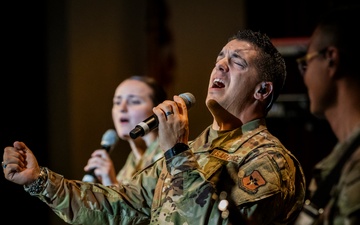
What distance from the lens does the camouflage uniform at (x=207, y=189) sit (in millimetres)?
2102

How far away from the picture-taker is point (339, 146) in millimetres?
1731

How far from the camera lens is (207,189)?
6.86 ft

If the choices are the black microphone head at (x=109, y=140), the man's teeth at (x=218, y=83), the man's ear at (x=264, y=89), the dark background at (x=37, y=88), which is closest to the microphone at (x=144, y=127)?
the man's teeth at (x=218, y=83)

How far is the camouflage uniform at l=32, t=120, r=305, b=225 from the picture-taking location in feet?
6.89

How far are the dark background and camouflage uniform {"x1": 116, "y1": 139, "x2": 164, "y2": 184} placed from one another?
3.76 feet

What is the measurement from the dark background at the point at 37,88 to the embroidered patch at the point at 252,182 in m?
2.24

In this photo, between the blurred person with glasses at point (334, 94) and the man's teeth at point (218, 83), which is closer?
the blurred person with glasses at point (334, 94)

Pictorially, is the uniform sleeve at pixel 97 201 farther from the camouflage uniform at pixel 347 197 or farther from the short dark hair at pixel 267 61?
the camouflage uniform at pixel 347 197

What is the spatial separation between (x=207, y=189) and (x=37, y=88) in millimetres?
3316

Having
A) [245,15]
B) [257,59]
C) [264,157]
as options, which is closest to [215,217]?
[264,157]

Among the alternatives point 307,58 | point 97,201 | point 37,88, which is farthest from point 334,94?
point 37,88

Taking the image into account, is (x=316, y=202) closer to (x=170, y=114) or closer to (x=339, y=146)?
(x=339, y=146)

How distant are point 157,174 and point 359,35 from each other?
95 centimetres

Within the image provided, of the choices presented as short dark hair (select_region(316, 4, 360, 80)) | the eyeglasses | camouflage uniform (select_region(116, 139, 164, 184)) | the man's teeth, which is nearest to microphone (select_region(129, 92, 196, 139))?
the man's teeth
